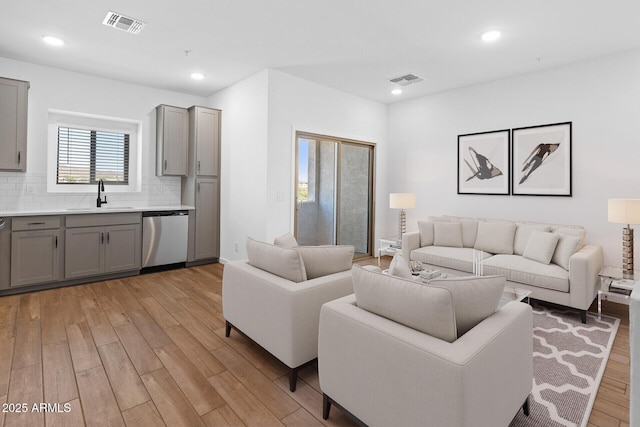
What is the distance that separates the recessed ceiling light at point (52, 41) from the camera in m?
3.54

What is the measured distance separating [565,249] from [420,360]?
298 centimetres

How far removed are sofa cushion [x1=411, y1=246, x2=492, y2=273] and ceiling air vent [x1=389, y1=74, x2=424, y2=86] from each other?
2310 mm

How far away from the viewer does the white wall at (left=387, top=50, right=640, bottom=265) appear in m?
3.68

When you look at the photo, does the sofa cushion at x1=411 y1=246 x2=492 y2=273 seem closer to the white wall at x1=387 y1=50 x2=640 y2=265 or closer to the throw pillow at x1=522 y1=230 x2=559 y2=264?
the throw pillow at x1=522 y1=230 x2=559 y2=264

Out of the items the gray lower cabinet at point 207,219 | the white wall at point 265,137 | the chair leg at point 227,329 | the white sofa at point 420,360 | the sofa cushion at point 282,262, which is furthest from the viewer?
the gray lower cabinet at point 207,219

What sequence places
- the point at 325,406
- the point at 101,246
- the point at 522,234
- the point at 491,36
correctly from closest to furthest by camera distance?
the point at 325,406
the point at 491,36
the point at 522,234
the point at 101,246

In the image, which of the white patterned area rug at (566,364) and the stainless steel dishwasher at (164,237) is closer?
the white patterned area rug at (566,364)

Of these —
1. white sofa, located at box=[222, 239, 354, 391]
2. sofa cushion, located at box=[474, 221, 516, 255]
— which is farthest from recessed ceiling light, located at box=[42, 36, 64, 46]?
sofa cushion, located at box=[474, 221, 516, 255]

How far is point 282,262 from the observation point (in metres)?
2.29

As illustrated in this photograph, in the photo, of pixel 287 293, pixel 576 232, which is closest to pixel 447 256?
pixel 576 232

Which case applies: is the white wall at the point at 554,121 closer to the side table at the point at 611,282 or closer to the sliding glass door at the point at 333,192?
the side table at the point at 611,282

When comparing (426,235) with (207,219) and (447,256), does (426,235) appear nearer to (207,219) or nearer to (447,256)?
(447,256)

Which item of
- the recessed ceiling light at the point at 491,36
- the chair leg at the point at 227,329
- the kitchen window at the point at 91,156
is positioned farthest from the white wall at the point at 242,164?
the recessed ceiling light at the point at 491,36

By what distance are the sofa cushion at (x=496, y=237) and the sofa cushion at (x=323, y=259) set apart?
2564 mm
